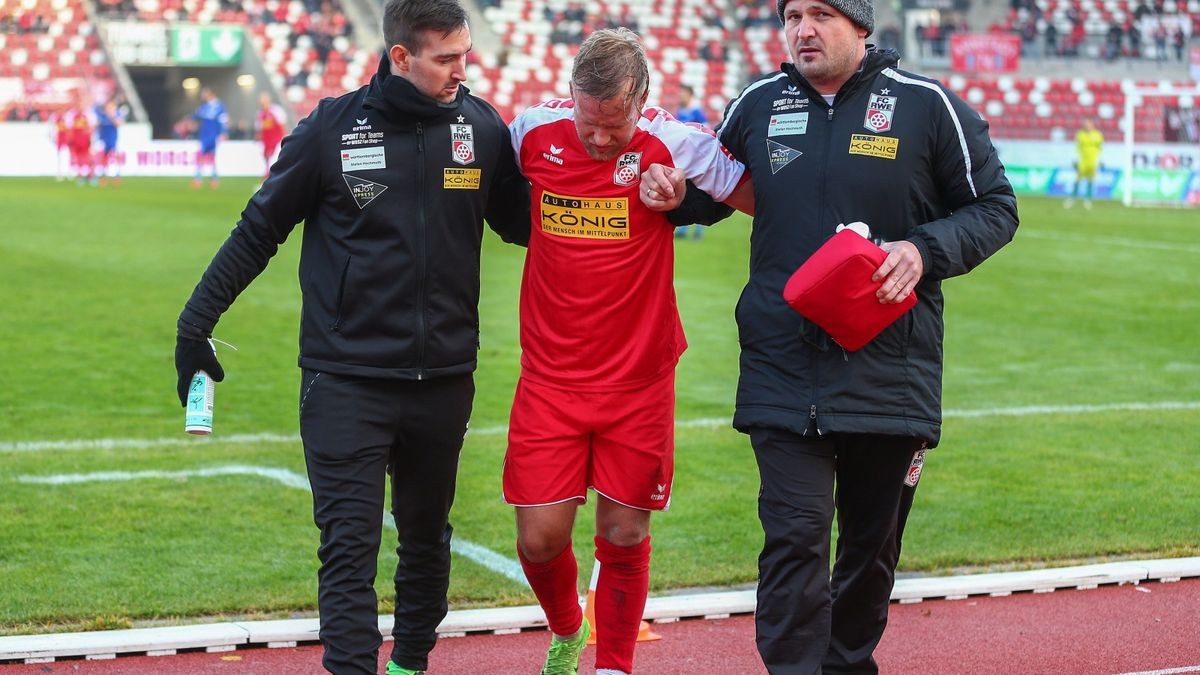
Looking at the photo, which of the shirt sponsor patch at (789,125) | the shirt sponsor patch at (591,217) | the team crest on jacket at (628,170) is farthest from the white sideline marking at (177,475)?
the shirt sponsor patch at (789,125)

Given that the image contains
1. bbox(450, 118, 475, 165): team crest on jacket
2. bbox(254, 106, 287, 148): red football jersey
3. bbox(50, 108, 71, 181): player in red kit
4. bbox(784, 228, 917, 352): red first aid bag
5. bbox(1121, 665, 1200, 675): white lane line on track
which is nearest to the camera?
bbox(784, 228, 917, 352): red first aid bag

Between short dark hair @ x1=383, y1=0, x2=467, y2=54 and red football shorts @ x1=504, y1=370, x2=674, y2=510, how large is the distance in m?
1.00

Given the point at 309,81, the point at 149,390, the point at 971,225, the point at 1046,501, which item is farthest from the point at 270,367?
the point at 309,81

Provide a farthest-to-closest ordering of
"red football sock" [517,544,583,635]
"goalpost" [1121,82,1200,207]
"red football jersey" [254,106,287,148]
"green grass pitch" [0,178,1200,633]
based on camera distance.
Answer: "red football jersey" [254,106,287,148], "goalpost" [1121,82,1200,207], "green grass pitch" [0,178,1200,633], "red football sock" [517,544,583,635]

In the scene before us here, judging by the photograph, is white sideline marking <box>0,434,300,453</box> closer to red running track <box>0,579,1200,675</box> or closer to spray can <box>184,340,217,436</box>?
red running track <box>0,579,1200,675</box>

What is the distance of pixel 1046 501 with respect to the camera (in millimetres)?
7289

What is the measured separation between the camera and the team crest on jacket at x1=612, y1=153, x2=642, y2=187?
13.8 feet

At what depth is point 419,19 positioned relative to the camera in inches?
159

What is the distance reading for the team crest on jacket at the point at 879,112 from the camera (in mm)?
4000

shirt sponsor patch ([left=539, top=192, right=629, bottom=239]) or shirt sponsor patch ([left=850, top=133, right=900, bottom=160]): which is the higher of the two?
shirt sponsor patch ([left=850, top=133, right=900, bottom=160])

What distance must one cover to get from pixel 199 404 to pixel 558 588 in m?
1.17

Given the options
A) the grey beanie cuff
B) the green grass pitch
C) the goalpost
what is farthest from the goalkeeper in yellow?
the grey beanie cuff

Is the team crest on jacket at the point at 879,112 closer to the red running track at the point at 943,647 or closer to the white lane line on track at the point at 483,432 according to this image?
the red running track at the point at 943,647

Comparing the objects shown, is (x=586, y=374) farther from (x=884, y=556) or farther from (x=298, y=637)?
(x=298, y=637)
